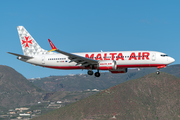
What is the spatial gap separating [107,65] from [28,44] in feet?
89.7

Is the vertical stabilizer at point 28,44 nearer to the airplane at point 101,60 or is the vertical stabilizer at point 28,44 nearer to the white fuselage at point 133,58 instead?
the airplane at point 101,60

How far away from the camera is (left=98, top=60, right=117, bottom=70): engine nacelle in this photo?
73688 millimetres

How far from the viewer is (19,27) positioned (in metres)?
91.8

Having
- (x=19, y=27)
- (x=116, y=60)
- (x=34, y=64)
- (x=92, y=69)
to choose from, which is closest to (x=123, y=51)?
(x=116, y=60)

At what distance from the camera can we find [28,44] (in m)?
89.4

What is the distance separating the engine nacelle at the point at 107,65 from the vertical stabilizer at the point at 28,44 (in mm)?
19994

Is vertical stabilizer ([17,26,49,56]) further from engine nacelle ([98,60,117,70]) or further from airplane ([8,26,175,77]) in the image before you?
engine nacelle ([98,60,117,70])

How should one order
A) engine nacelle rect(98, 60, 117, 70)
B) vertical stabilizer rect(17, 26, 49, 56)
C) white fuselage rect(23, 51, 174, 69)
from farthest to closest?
1. vertical stabilizer rect(17, 26, 49, 56)
2. white fuselage rect(23, 51, 174, 69)
3. engine nacelle rect(98, 60, 117, 70)

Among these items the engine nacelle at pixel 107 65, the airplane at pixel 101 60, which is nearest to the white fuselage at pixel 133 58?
the airplane at pixel 101 60

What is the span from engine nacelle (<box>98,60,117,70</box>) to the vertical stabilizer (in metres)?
20.0

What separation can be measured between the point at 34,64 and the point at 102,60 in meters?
20.1

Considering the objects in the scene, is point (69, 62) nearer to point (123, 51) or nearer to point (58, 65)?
point (58, 65)

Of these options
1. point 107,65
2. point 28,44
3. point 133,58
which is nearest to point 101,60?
point 107,65

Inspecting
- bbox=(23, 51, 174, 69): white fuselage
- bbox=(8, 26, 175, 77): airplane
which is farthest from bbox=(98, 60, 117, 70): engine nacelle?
bbox=(23, 51, 174, 69): white fuselage
